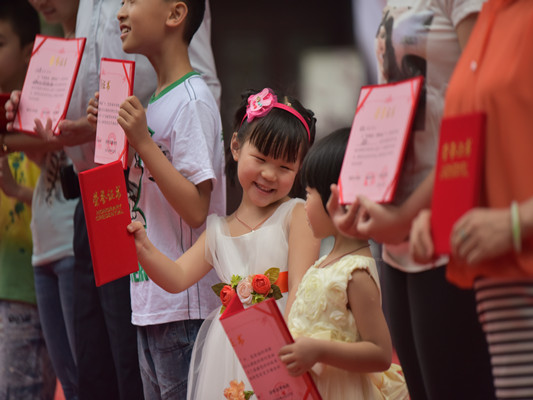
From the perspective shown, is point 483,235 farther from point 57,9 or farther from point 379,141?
point 57,9

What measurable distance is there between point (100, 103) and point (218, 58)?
183 centimetres

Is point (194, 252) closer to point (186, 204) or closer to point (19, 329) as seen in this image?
point (186, 204)

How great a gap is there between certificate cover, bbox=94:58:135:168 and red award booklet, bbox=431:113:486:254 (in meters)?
1.07

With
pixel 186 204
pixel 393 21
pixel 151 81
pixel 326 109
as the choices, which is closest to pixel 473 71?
pixel 393 21

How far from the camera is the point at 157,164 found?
189cm

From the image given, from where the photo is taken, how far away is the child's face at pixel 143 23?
6.75 ft

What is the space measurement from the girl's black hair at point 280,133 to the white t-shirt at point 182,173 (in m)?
0.12

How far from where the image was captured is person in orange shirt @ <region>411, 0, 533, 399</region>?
98cm

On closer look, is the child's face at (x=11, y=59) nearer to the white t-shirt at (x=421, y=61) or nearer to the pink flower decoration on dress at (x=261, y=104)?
the pink flower decoration on dress at (x=261, y=104)

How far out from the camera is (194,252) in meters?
1.92

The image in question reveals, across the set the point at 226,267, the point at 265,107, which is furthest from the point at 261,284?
the point at 265,107

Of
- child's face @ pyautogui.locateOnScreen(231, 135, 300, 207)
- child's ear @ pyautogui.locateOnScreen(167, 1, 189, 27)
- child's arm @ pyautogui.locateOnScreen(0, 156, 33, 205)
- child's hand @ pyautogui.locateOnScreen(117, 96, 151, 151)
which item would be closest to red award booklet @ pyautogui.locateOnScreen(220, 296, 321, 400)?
child's face @ pyautogui.locateOnScreen(231, 135, 300, 207)

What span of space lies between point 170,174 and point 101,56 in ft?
2.12

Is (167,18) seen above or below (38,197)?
above
